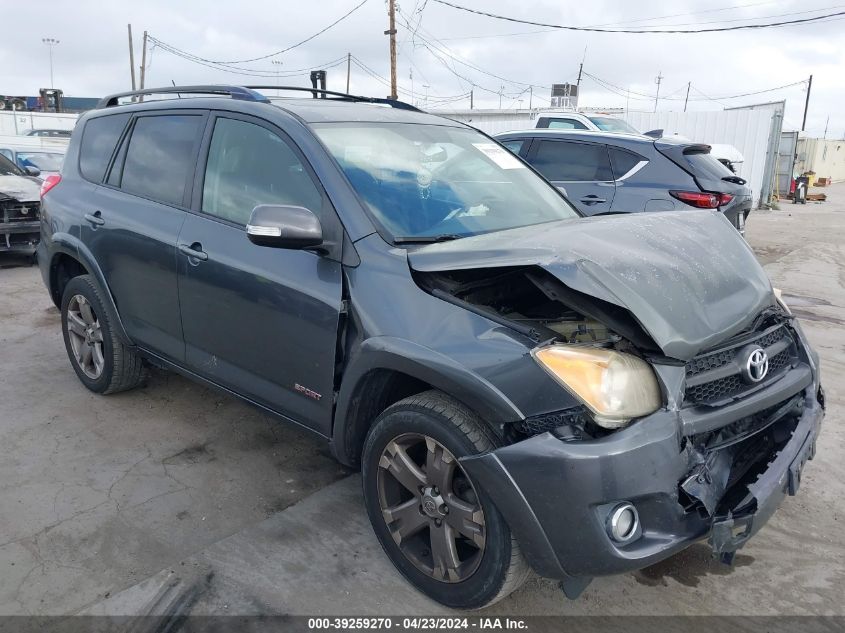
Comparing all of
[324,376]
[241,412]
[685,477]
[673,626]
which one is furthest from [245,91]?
[673,626]

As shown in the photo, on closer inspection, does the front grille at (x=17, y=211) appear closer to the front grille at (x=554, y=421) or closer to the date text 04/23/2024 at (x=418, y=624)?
the date text 04/23/2024 at (x=418, y=624)

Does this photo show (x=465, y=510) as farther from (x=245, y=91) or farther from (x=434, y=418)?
(x=245, y=91)

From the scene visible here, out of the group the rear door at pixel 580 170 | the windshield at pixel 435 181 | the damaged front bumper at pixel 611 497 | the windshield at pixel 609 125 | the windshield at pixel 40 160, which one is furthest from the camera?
the windshield at pixel 609 125

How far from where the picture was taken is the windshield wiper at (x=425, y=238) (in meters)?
2.77

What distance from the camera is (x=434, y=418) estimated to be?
7.89 ft

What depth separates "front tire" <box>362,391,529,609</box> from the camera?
2316mm

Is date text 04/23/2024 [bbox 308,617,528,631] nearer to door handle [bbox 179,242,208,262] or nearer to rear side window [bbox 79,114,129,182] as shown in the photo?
door handle [bbox 179,242,208,262]

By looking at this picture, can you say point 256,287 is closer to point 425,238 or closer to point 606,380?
point 425,238

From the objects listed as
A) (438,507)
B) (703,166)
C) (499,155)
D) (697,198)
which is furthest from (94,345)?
(703,166)

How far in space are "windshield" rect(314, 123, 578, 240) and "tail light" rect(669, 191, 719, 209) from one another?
13.1 feet

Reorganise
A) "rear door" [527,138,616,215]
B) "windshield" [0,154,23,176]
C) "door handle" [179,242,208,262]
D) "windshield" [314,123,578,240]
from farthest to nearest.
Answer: "windshield" [0,154,23,176], "rear door" [527,138,616,215], "door handle" [179,242,208,262], "windshield" [314,123,578,240]

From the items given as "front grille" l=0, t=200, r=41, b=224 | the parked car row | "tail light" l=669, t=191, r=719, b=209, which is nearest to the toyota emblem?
"tail light" l=669, t=191, r=719, b=209

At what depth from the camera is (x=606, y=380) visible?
2139 millimetres

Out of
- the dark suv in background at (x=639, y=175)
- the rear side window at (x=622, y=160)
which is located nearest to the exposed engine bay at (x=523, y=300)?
the dark suv in background at (x=639, y=175)
